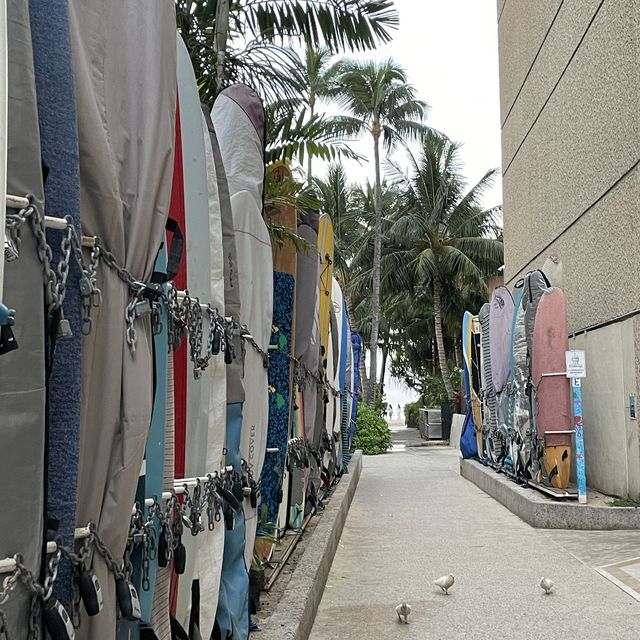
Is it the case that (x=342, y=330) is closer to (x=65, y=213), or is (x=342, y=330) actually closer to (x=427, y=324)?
(x=65, y=213)

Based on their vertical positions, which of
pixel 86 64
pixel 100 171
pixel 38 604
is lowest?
pixel 38 604

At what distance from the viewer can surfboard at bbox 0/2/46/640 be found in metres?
1.49

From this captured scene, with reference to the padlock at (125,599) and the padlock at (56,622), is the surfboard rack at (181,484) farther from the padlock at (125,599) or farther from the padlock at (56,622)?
the padlock at (56,622)

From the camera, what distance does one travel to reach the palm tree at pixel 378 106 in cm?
2853

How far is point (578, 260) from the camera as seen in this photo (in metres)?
11.2

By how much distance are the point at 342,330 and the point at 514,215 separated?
6126mm

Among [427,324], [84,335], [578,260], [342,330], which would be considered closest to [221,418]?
[84,335]

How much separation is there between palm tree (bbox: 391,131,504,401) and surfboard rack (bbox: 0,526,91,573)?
30.0m

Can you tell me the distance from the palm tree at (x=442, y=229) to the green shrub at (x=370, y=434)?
28.7 feet

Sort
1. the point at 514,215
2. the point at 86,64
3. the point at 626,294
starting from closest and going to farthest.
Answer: the point at 86,64, the point at 626,294, the point at 514,215

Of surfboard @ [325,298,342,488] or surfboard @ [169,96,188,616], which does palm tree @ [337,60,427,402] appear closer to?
surfboard @ [325,298,342,488]

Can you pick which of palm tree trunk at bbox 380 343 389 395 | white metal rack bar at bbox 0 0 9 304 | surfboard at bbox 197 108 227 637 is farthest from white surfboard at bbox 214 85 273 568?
palm tree trunk at bbox 380 343 389 395

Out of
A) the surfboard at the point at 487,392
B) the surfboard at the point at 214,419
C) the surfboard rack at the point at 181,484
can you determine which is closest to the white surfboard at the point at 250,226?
the surfboard at the point at 214,419

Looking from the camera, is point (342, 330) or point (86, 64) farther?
point (342, 330)
